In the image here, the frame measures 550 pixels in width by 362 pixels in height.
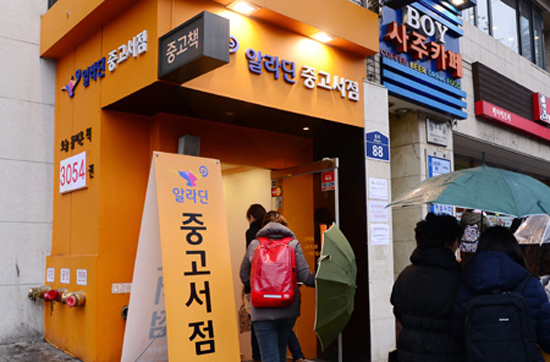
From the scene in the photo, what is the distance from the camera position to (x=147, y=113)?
5836 mm

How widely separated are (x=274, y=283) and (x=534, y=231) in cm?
226

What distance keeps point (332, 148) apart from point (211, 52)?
3.00 meters

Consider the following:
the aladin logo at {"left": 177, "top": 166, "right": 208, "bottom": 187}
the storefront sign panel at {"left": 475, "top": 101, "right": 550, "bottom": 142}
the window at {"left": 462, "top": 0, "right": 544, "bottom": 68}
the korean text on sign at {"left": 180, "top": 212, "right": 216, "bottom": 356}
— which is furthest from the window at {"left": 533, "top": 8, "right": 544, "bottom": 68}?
the korean text on sign at {"left": 180, "top": 212, "right": 216, "bottom": 356}

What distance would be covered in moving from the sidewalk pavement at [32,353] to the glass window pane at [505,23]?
1023cm

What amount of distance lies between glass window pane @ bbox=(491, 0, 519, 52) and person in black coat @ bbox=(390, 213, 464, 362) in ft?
31.0

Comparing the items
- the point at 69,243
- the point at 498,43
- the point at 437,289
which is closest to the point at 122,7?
the point at 69,243

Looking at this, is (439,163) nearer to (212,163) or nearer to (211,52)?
(212,163)

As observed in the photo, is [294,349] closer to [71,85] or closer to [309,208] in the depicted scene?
[309,208]

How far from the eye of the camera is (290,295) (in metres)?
4.55

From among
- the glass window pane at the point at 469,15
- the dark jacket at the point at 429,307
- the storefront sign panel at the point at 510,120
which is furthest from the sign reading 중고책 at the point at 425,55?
the dark jacket at the point at 429,307

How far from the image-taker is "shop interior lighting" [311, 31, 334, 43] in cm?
599

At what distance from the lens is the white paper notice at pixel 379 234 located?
650cm

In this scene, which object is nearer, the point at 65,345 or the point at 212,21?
the point at 212,21

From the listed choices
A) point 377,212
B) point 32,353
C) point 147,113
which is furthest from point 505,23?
point 32,353
